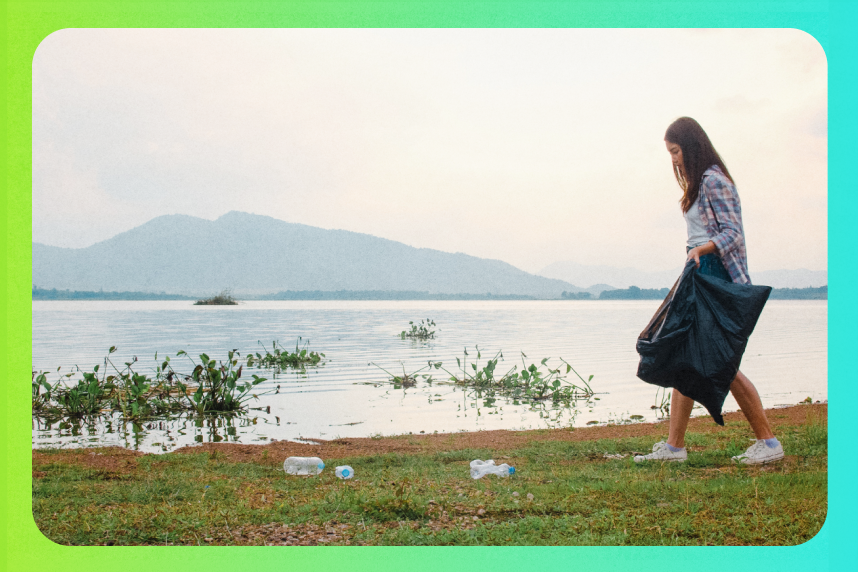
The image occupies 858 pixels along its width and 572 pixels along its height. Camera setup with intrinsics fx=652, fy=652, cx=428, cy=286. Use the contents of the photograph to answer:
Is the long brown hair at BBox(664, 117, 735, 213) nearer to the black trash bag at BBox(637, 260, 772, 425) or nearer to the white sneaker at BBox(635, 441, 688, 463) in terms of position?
the black trash bag at BBox(637, 260, 772, 425)

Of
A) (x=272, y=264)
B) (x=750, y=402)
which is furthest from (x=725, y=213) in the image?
(x=272, y=264)

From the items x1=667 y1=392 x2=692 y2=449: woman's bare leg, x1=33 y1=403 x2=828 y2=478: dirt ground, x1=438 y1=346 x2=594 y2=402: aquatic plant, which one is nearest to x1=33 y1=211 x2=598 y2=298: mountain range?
x1=438 y1=346 x2=594 y2=402: aquatic plant

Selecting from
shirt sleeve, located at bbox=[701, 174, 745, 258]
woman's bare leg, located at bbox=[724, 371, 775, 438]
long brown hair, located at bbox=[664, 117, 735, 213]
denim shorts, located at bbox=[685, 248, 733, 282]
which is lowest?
woman's bare leg, located at bbox=[724, 371, 775, 438]

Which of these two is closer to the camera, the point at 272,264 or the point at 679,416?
the point at 679,416

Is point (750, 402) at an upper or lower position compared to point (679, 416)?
upper

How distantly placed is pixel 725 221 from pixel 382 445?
2.54 m

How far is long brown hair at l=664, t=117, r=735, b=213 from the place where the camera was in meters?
3.47

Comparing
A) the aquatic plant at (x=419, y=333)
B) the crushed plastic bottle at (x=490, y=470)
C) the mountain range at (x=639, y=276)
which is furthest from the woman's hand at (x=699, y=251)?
the aquatic plant at (x=419, y=333)

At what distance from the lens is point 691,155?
3.52m

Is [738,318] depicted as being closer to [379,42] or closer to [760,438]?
[760,438]

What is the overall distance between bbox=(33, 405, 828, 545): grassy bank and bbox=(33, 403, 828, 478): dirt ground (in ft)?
0.15

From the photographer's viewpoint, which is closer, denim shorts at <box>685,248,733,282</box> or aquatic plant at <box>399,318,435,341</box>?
denim shorts at <box>685,248,733,282</box>

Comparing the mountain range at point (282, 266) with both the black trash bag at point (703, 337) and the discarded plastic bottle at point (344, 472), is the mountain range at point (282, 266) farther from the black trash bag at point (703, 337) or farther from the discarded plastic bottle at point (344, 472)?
the discarded plastic bottle at point (344, 472)

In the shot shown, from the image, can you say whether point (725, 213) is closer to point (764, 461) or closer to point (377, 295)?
point (764, 461)
